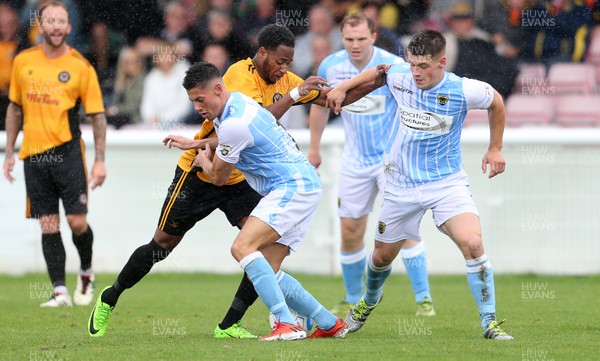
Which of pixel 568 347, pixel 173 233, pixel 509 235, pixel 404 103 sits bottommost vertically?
pixel 509 235

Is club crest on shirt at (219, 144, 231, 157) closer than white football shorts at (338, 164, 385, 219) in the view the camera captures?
Yes

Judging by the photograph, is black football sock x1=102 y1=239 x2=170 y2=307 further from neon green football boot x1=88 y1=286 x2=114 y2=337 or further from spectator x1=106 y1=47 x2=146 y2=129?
spectator x1=106 y1=47 x2=146 y2=129

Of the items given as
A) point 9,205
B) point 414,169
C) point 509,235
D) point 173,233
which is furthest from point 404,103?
point 9,205

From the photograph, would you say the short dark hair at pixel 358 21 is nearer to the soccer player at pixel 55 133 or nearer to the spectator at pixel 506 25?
the soccer player at pixel 55 133

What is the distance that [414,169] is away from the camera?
814cm

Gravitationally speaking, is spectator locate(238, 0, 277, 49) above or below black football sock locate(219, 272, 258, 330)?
above

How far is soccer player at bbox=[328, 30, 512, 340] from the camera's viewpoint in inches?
307

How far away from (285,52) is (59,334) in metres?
2.71

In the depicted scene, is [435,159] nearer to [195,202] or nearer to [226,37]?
[195,202]

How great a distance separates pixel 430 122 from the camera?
799 cm

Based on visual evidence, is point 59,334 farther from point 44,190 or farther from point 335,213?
point 335,213

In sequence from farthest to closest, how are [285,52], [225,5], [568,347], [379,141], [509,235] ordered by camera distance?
[225,5] < [509,235] < [379,141] < [285,52] < [568,347]

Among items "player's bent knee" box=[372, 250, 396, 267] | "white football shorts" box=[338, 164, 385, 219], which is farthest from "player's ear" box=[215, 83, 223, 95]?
"white football shorts" box=[338, 164, 385, 219]

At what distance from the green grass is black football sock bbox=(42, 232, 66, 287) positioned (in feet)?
1.14
